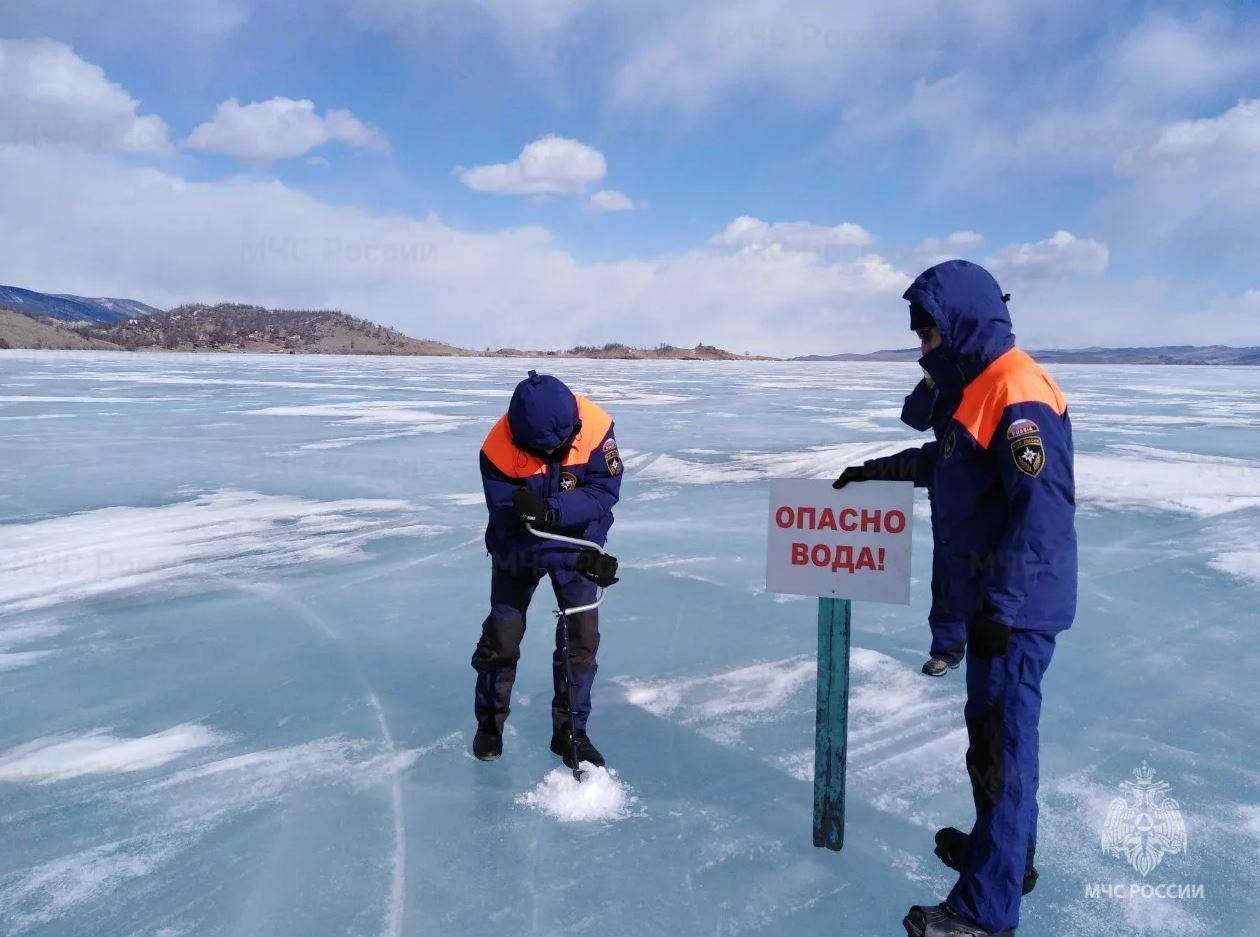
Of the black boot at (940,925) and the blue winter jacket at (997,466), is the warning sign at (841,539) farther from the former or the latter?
the black boot at (940,925)

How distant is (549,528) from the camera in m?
2.67

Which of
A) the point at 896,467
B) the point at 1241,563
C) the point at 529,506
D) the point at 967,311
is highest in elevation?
the point at 967,311

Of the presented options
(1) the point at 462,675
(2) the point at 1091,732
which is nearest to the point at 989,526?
(2) the point at 1091,732

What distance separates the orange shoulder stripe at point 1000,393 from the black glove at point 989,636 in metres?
0.40

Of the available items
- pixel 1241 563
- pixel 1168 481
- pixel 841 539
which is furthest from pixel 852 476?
pixel 1168 481

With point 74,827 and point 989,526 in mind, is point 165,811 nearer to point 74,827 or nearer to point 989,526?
point 74,827

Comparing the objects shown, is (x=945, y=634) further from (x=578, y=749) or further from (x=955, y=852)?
(x=578, y=749)

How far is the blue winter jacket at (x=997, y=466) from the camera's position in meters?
1.78

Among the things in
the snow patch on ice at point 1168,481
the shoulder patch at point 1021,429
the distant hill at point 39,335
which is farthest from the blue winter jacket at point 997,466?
the distant hill at point 39,335

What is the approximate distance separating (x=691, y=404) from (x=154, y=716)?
621 inches

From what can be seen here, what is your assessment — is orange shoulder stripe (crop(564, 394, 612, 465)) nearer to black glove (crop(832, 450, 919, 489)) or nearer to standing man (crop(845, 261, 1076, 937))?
black glove (crop(832, 450, 919, 489))

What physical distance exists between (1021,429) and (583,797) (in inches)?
67.6

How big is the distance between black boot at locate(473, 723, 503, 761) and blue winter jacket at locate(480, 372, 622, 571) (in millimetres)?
598

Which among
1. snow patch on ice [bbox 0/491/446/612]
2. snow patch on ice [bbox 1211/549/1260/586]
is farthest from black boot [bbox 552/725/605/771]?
snow patch on ice [bbox 1211/549/1260/586]
